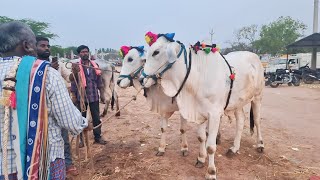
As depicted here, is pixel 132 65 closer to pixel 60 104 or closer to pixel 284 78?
pixel 60 104

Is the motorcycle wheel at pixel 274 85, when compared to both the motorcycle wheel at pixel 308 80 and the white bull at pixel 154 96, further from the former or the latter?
the white bull at pixel 154 96

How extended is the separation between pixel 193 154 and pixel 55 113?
3342 mm

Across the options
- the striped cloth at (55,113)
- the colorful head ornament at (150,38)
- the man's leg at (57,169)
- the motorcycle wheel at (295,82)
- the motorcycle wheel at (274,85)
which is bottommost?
the motorcycle wheel at (274,85)

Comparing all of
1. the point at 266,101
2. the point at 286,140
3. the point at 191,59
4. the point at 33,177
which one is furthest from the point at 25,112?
the point at 266,101

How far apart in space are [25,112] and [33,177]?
404mm

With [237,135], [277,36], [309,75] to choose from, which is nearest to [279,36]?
[277,36]

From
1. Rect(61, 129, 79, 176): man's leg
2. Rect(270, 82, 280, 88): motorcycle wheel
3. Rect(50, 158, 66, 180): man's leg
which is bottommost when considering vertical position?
Rect(270, 82, 280, 88): motorcycle wheel

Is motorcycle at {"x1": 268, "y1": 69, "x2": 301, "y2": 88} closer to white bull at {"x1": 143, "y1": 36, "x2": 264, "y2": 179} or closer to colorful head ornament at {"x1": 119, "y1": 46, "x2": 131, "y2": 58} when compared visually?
colorful head ornament at {"x1": 119, "y1": 46, "x2": 131, "y2": 58}

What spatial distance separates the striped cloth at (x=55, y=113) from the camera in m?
1.80

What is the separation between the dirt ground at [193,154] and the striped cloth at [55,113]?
144 cm

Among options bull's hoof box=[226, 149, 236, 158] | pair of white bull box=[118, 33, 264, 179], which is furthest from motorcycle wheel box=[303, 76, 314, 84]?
pair of white bull box=[118, 33, 264, 179]

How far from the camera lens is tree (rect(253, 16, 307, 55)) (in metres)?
39.5

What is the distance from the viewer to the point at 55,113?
1852 mm

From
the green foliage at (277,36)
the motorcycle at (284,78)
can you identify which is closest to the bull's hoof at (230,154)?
the motorcycle at (284,78)
